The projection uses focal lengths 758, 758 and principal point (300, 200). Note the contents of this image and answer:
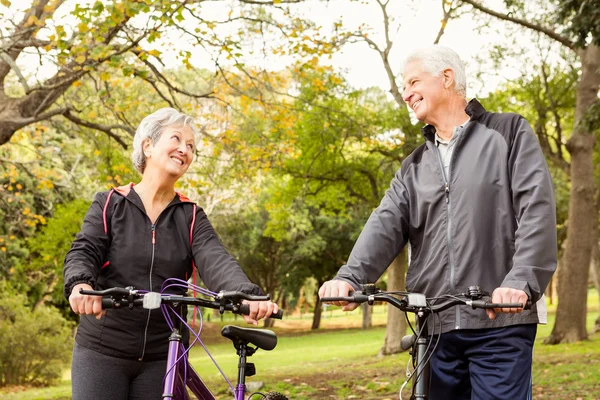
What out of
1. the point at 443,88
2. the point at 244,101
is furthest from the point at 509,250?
the point at 244,101

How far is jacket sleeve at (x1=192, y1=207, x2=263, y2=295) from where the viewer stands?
3.40m

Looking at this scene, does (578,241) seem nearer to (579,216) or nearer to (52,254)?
(579,216)

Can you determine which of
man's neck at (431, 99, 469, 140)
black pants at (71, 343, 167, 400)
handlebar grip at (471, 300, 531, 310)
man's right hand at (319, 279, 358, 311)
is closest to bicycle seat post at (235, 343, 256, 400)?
black pants at (71, 343, 167, 400)

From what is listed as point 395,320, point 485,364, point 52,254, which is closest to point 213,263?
point 485,364

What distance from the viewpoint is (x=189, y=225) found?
11.9ft

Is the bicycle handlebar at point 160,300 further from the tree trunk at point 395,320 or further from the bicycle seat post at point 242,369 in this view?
the tree trunk at point 395,320

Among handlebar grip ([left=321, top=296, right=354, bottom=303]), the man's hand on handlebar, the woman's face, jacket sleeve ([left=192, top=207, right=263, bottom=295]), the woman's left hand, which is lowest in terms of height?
the woman's left hand

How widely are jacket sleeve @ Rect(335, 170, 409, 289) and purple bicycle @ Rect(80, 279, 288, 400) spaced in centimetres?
42

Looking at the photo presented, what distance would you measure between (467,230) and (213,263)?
1173mm

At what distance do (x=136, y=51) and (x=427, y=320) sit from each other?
8196 mm

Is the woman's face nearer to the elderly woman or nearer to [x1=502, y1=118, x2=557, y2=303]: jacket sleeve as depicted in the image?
the elderly woman

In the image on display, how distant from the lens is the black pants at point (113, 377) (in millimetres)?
3309

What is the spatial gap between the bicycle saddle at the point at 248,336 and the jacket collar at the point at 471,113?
1135 millimetres

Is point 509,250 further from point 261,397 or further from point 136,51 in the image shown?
point 136,51
